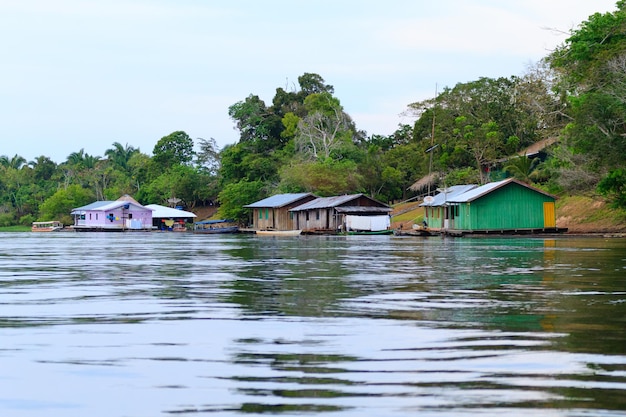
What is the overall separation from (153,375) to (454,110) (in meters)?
68.0

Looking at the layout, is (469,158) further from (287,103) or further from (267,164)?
(287,103)

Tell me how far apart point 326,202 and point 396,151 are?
12913 mm

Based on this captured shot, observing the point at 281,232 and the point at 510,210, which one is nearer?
the point at 510,210

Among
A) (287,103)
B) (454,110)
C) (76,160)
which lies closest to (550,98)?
(454,110)

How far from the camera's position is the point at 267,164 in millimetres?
82812

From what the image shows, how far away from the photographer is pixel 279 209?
7125 cm

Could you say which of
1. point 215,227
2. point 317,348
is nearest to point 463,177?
point 215,227

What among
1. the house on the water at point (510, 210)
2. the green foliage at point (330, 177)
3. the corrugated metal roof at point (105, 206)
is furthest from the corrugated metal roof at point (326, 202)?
the corrugated metal roof at point (105, 206)

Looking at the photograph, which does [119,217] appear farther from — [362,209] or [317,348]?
[317,348]

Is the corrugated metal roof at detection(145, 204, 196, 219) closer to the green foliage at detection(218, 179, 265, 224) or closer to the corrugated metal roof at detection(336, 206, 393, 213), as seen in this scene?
the green foliage at detection(218, 179, 265, 224)

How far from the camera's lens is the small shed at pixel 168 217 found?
284 feet

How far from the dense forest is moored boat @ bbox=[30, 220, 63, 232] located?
328cm

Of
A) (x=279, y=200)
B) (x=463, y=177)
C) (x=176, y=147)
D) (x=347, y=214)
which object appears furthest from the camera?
(x=176, y=147)

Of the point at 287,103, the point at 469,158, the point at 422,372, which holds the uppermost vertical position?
the point at 287,103
